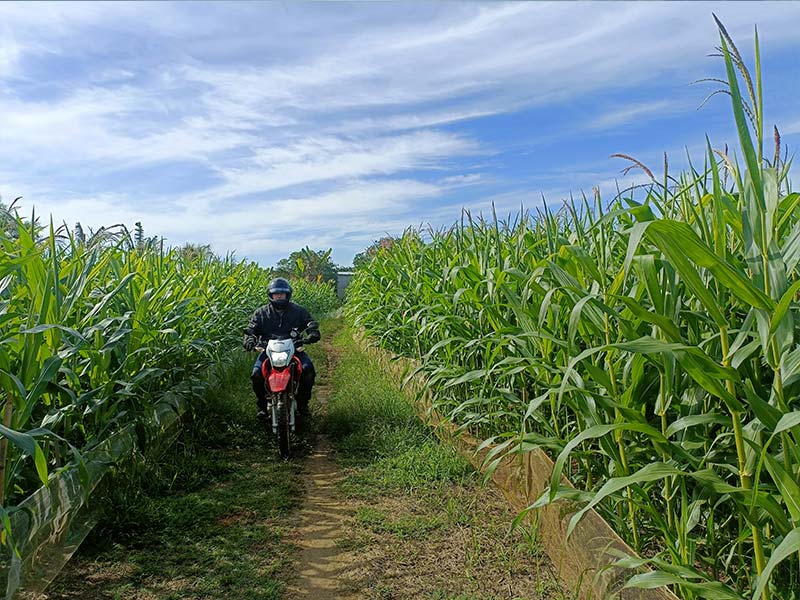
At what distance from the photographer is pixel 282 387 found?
502 cm

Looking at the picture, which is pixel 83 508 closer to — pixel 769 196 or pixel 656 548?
pixel 656 548

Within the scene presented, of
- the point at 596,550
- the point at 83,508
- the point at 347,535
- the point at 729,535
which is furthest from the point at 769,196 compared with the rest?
the point at 83,508

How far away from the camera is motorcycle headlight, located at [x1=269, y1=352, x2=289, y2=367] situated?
5.08 meters

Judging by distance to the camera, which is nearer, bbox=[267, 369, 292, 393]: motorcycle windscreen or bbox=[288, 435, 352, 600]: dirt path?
bbox=[288, 435, 352, 600]: dirt path

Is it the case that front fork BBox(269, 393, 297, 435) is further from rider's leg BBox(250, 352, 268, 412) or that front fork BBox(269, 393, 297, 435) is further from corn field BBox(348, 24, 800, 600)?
corn field BBox(348, 24, 800, 600)

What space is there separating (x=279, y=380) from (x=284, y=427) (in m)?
0.39

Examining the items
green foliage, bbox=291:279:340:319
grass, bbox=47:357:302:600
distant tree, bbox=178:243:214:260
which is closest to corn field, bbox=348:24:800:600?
grass, bbox=47:357:302:600

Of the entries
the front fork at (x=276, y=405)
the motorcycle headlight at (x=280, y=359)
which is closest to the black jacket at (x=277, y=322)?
the motorcycle headlight at (x=280, y=359)

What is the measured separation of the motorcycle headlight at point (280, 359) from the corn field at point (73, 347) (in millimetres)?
653

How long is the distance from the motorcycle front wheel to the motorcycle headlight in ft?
0.84

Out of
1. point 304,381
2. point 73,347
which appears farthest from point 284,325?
point 73,347

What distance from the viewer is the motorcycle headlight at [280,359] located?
508 centimetres

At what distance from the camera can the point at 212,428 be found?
5535 millimetres

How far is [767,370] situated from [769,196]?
0.72m
